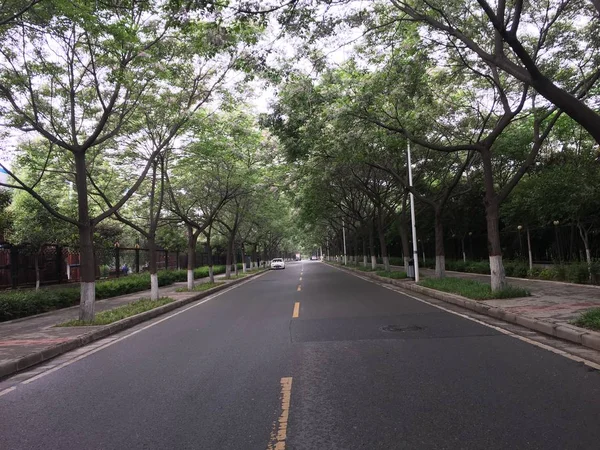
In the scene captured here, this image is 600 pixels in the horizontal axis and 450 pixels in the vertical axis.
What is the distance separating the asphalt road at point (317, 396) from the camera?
3918 millimetres

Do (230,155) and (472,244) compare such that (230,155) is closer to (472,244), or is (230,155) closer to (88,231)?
(88,231)

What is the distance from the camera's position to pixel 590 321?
24.7 ft

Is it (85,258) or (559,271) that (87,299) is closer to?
(85,258)

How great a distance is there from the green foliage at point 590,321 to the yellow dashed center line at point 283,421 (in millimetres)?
5214

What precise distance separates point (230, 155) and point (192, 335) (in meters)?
10.5

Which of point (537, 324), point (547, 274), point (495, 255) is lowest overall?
point (537, 324)

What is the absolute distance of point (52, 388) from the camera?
233 inches

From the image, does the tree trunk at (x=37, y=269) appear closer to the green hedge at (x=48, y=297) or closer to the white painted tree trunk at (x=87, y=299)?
the green hedge at (x=48, y=297)

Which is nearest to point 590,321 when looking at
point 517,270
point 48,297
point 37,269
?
point 517,270

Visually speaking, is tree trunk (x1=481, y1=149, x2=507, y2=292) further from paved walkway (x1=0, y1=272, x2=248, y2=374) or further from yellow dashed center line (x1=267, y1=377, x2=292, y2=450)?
paved walkway (x1=0, y1=272, x2=248, y2=374)

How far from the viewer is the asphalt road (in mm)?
3918

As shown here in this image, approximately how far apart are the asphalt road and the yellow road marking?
0.01 m

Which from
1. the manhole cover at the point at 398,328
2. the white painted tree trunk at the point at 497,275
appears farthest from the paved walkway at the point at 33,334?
the white painted tree trunk at the point at 497,275

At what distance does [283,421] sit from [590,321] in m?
5.99
